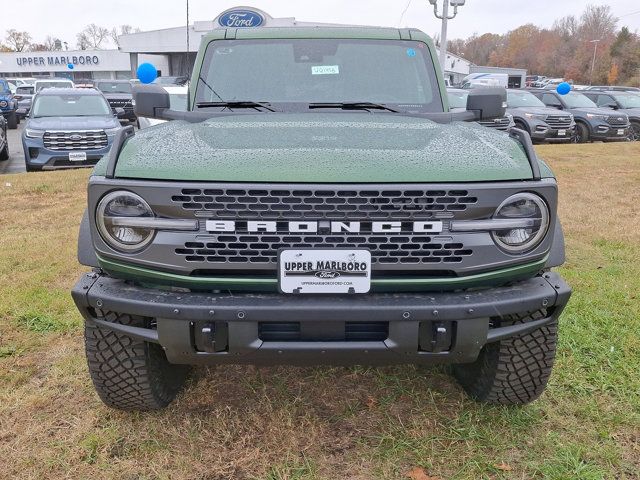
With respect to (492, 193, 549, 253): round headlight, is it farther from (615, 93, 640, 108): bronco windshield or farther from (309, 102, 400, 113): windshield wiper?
(615, 93, 640, 108): bronco windshield

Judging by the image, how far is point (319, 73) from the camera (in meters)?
3.67

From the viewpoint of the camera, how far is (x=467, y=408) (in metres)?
3.01

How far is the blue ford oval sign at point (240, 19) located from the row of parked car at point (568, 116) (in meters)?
6.44

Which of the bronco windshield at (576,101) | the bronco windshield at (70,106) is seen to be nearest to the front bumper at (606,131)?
the bronco windshield at (576,101)

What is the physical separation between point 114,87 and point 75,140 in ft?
48.9

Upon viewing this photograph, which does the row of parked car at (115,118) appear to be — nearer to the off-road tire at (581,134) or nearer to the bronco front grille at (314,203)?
the off-road tire at (581,134)

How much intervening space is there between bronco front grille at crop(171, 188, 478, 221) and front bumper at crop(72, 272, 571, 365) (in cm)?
32

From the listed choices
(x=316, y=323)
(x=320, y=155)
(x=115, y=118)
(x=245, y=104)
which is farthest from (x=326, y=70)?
(x=115, y=118)

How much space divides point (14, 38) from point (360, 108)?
115584 millimetres

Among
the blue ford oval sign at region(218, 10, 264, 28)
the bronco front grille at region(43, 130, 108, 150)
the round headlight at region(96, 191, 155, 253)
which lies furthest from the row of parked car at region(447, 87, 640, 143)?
the round headlight at region(96, 191, 155, 253)

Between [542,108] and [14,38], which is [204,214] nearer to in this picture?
[542,108]

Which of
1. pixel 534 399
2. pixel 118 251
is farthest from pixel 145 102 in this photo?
pixel 534 399

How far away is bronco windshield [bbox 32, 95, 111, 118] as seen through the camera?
11609 millimetres

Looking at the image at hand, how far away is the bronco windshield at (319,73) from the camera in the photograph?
11.8 feet
